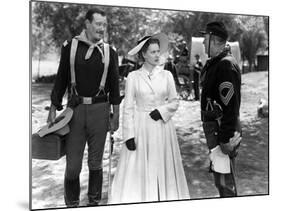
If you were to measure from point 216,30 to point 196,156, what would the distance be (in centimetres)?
140

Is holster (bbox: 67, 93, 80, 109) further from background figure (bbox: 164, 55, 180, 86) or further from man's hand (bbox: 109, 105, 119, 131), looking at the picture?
background figure (bbox: 164, 55, 180, 86)

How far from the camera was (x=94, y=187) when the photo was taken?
447 cm

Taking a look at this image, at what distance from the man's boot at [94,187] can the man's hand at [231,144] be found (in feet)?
4.50

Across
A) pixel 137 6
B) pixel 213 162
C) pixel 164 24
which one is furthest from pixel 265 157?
pixel 137 6

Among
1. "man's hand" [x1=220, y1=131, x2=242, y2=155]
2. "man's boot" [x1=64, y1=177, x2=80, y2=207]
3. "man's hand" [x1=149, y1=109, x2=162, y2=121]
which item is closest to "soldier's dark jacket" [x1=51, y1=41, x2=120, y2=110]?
"man's hand" [x1=149, y1=109, x2=162, y2=121]

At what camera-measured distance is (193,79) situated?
4805 millimetres

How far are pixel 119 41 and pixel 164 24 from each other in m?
0.54

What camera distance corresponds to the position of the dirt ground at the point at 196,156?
4359 mm

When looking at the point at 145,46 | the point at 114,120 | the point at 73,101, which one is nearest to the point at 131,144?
the point at 114,120

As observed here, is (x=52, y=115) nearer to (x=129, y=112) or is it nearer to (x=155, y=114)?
(x=129, y=112)

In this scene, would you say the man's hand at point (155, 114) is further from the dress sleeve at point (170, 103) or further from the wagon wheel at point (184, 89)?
the wagon wheel at point (184, 89)

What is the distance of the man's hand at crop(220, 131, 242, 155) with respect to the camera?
4781 millimetres

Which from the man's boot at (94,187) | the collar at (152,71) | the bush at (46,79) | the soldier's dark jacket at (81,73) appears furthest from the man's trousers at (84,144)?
the collar at (152,71)

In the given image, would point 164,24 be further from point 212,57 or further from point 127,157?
point 127,157
